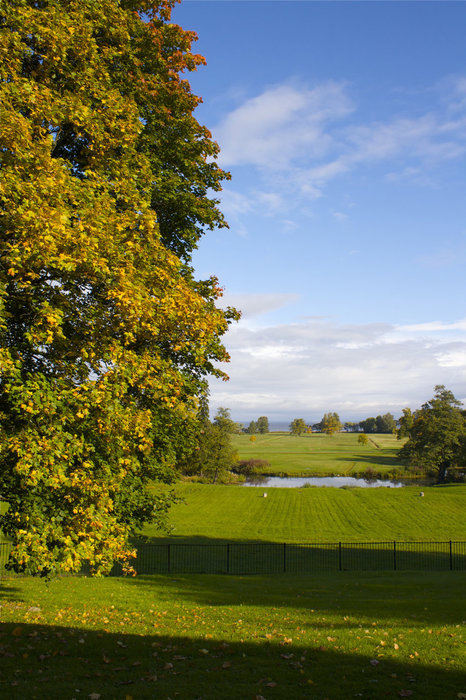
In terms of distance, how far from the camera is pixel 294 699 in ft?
21.9

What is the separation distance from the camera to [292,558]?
27859mm

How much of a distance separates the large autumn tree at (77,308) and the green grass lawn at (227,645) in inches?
64.2

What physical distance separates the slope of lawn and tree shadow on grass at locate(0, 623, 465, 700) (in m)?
25.5

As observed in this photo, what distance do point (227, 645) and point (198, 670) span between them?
5.12 feet

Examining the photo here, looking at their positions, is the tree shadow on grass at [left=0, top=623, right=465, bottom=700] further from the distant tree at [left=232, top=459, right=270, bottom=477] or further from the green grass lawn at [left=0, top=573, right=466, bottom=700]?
the distant tree at [left=232, top=459, right=270, bottom=477]

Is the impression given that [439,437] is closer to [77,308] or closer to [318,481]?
[318,481]

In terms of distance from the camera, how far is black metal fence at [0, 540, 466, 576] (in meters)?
24.8

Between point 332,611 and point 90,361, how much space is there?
993 centimetres

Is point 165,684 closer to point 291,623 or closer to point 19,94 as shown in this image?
point 291,623

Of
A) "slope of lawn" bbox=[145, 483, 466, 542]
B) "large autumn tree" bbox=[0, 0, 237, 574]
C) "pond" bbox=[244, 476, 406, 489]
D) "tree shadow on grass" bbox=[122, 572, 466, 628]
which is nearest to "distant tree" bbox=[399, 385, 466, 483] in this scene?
"pond" bbox=[244, 476, 406, 489]

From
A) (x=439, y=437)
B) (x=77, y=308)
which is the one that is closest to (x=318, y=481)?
(x=439, y=437)

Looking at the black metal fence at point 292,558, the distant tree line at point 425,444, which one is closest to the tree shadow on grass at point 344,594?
the black metal fence at point 292,558

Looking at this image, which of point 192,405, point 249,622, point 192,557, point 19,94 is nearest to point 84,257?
point 19,94

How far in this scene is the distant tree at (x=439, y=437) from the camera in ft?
235
